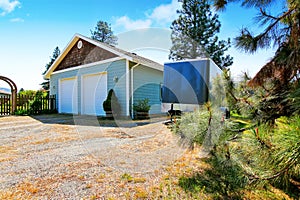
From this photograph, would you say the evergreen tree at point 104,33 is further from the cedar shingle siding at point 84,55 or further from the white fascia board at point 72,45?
the cedar shingle siding at point 84,55

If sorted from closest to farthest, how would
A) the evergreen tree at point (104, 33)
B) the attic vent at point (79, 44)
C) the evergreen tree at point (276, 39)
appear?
1. the evergreen tree at point (276, 39)
2. the attic vent at point (79, 44)
3. the evergreen tree at point (104, 33)

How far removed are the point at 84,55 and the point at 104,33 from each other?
1573 centimetres

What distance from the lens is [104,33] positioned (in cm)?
2412

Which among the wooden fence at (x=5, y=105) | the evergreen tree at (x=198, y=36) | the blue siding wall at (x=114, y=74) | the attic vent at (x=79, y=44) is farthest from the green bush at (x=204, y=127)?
the evergreen tree at (x=198, y=36)

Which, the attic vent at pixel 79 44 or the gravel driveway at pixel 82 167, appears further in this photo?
the attic vent at pixel 79 44

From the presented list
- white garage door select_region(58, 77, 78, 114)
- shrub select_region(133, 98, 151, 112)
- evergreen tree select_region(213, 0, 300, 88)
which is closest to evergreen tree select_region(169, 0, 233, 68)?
shrub select_region(133, 98, 151, 112)

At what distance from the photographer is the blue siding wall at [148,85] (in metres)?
8.75

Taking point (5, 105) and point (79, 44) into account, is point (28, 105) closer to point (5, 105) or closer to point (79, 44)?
point (5, 105)

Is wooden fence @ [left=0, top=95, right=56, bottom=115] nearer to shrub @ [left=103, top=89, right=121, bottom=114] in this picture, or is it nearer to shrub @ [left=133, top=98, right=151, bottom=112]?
shrub @ [left=103, top=89, right=121, bottom=114]

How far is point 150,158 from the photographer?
3021 millimetres

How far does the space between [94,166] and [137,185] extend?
93 cm

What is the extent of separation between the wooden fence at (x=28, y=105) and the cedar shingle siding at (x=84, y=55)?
259 centimetres

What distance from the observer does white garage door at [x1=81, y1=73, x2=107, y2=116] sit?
9371 millimetres

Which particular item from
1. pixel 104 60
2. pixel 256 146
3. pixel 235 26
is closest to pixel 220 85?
pixel 235 26
